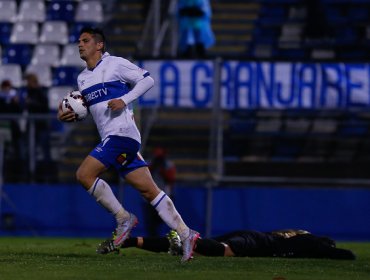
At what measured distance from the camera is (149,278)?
9.52m

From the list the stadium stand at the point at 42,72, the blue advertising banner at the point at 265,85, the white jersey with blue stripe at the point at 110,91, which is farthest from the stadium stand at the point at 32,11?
the white jersey with blue stripe at the point at 110,91

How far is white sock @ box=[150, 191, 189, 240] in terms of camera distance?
11.1 meters

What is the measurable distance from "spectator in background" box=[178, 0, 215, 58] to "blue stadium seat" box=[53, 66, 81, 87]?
3.35m

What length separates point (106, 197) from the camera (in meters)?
11.6

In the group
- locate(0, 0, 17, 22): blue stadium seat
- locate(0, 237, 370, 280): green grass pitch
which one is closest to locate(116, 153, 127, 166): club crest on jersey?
locate(0, 237, 370, 280): green grass pitch

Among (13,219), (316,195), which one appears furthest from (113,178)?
(316,195)

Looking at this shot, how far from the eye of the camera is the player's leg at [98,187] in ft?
37.4

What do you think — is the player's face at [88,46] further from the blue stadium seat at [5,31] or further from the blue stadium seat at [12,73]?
the blue stadium seat at [5,31]

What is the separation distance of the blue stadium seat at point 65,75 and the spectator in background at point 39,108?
110 inches

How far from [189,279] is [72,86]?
1512 cm

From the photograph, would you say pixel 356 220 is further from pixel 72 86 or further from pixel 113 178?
pixel 72 86

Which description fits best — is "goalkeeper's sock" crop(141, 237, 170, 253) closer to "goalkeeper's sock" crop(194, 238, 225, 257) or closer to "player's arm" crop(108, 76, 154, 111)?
"goalkeeper's sock" crop(194, 238, 225, 257)

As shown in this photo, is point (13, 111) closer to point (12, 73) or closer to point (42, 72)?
point (42, 72)

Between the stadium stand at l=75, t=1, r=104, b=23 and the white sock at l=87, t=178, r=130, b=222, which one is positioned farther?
the stadium stand at l=75, t=1, r=104, b=23
